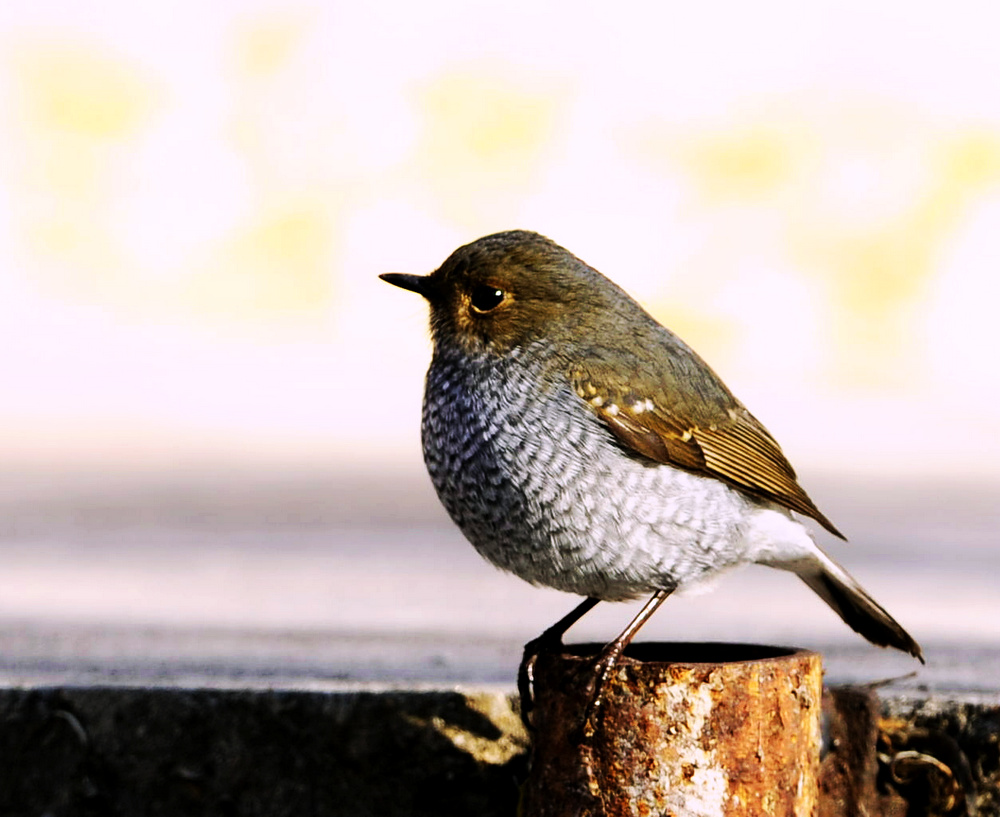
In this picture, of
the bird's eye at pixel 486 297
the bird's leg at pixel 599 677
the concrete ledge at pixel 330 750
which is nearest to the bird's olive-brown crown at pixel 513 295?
the bird's eye at pixel 486 297

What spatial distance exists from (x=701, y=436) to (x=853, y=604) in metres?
0.73

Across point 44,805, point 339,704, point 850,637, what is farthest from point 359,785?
point 850,637

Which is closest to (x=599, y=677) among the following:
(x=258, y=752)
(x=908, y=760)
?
(x=908, y=760)

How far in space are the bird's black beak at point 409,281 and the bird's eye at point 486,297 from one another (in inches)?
5.6

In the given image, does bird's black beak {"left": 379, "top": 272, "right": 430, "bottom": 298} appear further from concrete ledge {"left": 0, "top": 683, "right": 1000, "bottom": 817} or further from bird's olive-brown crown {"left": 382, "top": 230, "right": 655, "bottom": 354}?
concrete ledge {"left": 0, "top": 683, "right": 1000, "bottom": 817}

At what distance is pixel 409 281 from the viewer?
158 inches

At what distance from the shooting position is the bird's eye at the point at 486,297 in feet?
13.0

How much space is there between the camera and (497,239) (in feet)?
13.0

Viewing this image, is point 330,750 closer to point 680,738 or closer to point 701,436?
point 680,738

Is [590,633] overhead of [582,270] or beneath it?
beneath

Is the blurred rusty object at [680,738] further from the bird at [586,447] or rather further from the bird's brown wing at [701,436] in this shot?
the bird's brown wing at [701,436]

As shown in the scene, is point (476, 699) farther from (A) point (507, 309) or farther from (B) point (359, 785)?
(A) point (507, 309)

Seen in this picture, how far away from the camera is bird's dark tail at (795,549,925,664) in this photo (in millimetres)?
4137

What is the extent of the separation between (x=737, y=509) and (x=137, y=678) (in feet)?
6.32
